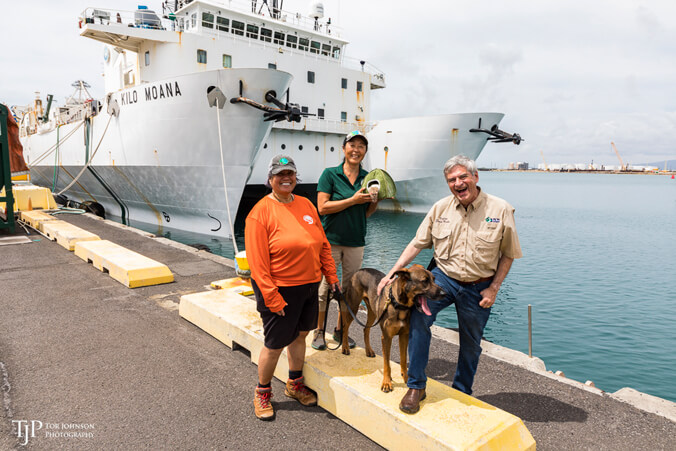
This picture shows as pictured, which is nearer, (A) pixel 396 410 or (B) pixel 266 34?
(A) pixel 396 410

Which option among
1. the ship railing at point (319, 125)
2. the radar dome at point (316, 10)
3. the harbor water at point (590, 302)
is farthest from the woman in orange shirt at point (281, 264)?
the radar dome at point (316, 10)

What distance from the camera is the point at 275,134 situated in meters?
17.2

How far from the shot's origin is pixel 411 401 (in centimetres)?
267

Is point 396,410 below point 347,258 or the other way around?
below

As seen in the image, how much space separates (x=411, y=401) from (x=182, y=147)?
12268mm

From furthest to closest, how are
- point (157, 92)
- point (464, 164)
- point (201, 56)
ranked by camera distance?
1. point (201, 56)
2. point (157, 92)
3. point (464, 164)

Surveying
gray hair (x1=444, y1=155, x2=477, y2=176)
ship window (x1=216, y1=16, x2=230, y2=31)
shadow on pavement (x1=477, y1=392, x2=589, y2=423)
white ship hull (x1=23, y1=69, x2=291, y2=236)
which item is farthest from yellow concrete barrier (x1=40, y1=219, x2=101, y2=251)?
ship window (x1=216, y1=16, x2=230, y2=31)

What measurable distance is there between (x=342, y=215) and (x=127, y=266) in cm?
460

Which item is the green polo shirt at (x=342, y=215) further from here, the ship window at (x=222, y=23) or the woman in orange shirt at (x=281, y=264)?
the ship window at (x=222, y=23)

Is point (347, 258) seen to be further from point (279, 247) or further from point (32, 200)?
point (32, 200)

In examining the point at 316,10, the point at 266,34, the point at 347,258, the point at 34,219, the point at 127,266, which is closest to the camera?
the point at 347,258

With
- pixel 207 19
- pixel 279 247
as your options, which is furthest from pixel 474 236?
pixel 207 19

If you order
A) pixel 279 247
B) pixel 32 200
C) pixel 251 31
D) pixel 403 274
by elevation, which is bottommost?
pixel 32 200

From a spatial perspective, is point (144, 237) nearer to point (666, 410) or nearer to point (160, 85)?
point (160, 85)
